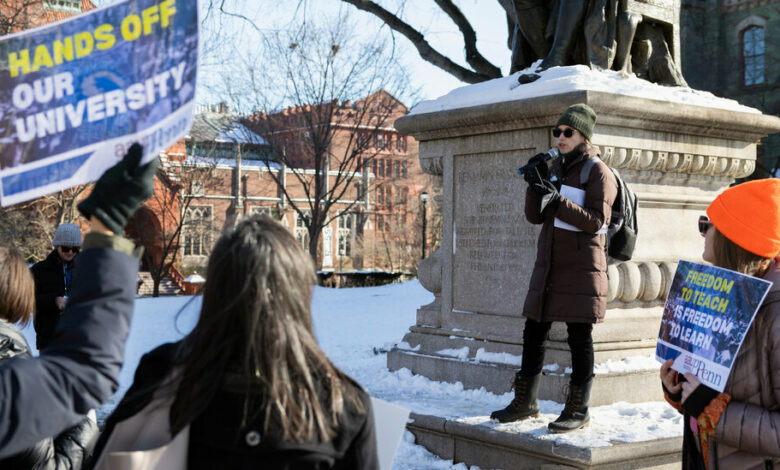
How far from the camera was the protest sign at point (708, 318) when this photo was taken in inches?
97.0

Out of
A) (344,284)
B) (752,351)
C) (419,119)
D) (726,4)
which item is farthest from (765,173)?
(752,351)

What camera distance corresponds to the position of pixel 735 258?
269cm

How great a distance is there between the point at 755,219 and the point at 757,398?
1.87ft

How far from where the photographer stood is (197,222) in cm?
4000

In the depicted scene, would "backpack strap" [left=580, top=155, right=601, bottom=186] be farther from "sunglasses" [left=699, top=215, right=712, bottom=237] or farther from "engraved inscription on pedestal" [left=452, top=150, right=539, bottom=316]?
"sunglasses" [left=699, top=215, right=712, bottom=237]

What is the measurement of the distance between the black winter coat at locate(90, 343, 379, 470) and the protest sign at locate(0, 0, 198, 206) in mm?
542

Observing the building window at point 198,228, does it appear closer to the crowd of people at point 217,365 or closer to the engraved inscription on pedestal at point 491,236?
the engraved inscription on pedestal at point 491,236

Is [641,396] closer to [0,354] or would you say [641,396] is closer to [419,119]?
[419,119]

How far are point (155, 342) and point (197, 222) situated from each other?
28516 millimetres

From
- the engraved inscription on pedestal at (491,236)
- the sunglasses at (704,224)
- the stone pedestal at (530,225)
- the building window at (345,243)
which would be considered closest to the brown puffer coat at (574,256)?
the stone pedestal at (530,225)

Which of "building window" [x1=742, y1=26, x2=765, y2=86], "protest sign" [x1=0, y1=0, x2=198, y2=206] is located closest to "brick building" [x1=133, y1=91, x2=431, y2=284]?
"protest sign" [x1=0, y1=0, x2=198, y2=206]

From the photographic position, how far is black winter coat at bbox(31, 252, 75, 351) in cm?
642

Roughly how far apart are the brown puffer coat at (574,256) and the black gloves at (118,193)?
348 cm

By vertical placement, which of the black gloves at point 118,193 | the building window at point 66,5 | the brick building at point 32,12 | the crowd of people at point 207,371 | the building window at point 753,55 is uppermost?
the building window at point 753,55
